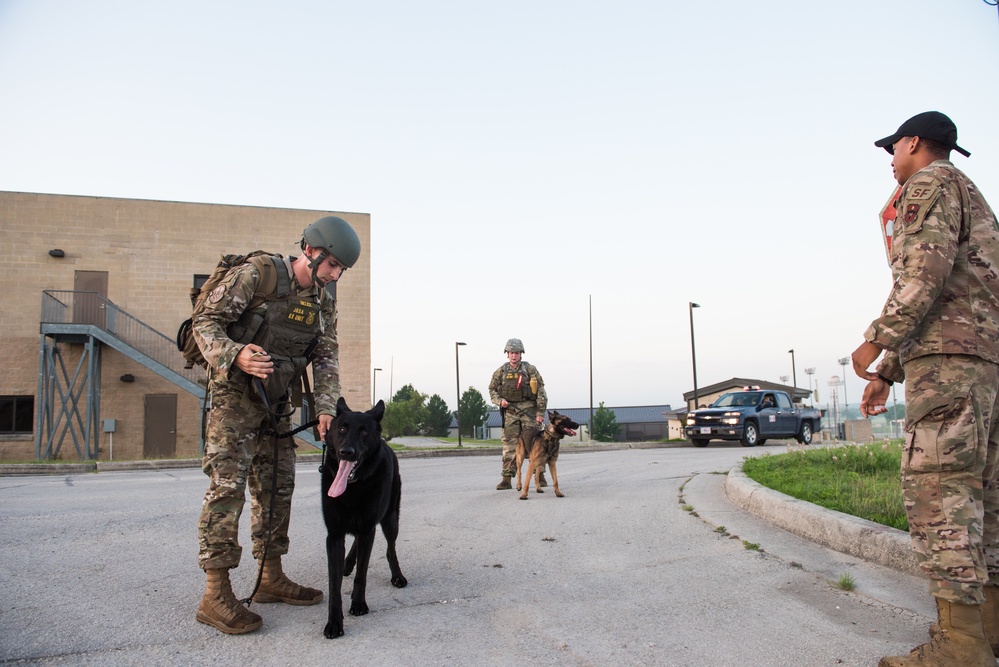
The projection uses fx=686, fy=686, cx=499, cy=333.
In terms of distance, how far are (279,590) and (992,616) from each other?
3.62 meters

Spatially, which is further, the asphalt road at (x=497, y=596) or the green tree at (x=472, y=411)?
the green tree at (x=472, y=411)

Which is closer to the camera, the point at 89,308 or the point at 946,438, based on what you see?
the point at 946,438

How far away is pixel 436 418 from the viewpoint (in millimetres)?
75938

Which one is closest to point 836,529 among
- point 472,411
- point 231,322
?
point 231,322

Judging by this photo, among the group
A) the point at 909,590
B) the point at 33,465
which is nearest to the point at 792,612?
the point at 909,590

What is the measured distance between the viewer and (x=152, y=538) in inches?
231

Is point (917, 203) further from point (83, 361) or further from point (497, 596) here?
point (83, 361)

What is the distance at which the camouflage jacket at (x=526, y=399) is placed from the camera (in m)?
10.2

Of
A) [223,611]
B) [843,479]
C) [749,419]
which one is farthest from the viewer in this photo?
[749,419]

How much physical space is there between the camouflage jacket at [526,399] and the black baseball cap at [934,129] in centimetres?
711

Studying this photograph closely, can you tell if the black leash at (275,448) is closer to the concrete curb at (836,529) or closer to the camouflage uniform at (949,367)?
the camouflage uniform at (949,367)

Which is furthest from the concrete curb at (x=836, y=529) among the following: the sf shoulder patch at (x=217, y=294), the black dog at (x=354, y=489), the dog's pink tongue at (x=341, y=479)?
the sf shoulder patch at (x=217, y=294)

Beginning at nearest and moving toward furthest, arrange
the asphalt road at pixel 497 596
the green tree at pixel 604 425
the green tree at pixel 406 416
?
the asphalt road at pixel 497 596
the green tree at pixel 406 416
the green tree at pixel 604 425

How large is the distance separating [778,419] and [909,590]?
20.5 meters
